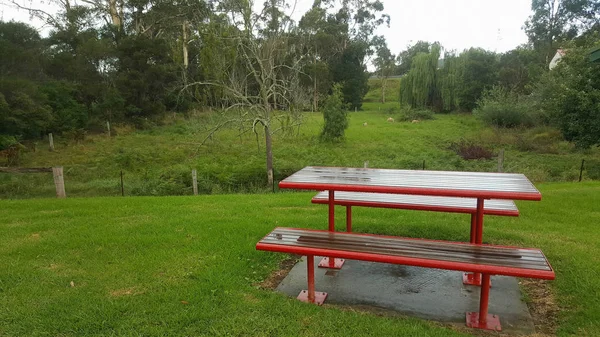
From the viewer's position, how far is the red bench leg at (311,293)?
12.1 feet

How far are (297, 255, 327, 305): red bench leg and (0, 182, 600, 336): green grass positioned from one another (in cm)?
22

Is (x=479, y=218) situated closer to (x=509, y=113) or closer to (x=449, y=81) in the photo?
(x=509, y=113)

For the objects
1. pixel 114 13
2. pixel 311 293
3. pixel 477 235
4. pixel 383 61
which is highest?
pixel 114 13

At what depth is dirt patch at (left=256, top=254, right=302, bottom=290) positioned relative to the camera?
4.12 meters

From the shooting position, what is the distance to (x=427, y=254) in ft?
11.0

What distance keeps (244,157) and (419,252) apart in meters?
14.0

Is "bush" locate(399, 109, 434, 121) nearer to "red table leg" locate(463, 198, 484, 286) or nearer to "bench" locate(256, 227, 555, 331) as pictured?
"red table leg" locate(463, 198, 484, 286)

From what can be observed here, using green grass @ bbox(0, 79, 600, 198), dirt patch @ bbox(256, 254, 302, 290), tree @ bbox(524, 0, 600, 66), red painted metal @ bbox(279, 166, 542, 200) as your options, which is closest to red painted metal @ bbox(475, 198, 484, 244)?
red painted metal @ bbox(279, 166, 542, 200)

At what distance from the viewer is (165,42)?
2936cm

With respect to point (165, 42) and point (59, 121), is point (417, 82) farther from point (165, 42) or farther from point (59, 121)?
point (59, 121)

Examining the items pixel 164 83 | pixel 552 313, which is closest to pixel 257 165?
pixel 552 313

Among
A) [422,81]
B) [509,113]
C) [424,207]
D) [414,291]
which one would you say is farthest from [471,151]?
[422,81]

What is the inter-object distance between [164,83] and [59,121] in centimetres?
877

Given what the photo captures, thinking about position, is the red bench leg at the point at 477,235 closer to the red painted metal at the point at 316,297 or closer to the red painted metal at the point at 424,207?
the red painted metal at the point at 424,207
